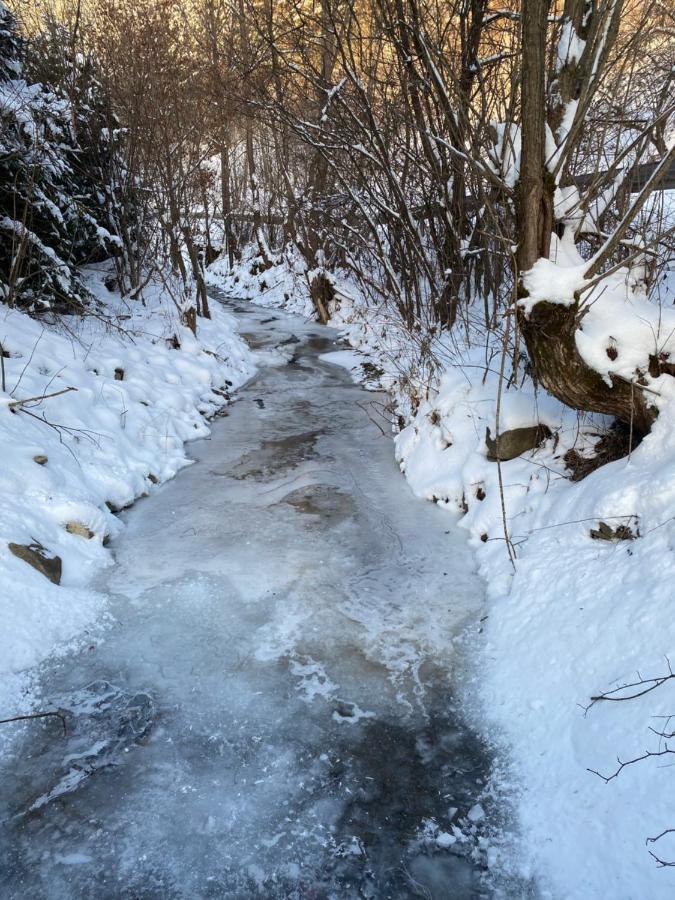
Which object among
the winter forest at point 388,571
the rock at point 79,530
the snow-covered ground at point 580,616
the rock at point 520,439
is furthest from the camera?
the rock at point 520,439

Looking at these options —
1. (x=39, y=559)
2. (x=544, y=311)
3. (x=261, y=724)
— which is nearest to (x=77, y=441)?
(x=39, y=559)

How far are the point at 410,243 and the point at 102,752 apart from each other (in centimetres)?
673

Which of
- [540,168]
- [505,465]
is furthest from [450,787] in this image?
[540,168]

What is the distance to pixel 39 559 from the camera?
149 inches

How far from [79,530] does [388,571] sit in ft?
7.57

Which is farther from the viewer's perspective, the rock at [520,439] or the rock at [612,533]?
the rock at [520,439]

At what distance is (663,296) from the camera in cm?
475

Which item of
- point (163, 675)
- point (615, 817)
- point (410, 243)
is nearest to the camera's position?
point (615, 817)

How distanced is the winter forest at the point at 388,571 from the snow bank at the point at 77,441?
0.10 ft

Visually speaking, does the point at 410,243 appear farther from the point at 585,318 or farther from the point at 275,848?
the point at 275,848

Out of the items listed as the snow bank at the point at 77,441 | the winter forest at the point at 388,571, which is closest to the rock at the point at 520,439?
the winter forest at the point at 388,571

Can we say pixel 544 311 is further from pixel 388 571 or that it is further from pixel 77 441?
pixel 77 441

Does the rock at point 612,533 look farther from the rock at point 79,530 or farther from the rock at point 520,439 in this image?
the rock at point 79,530

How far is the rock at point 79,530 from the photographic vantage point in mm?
4393
